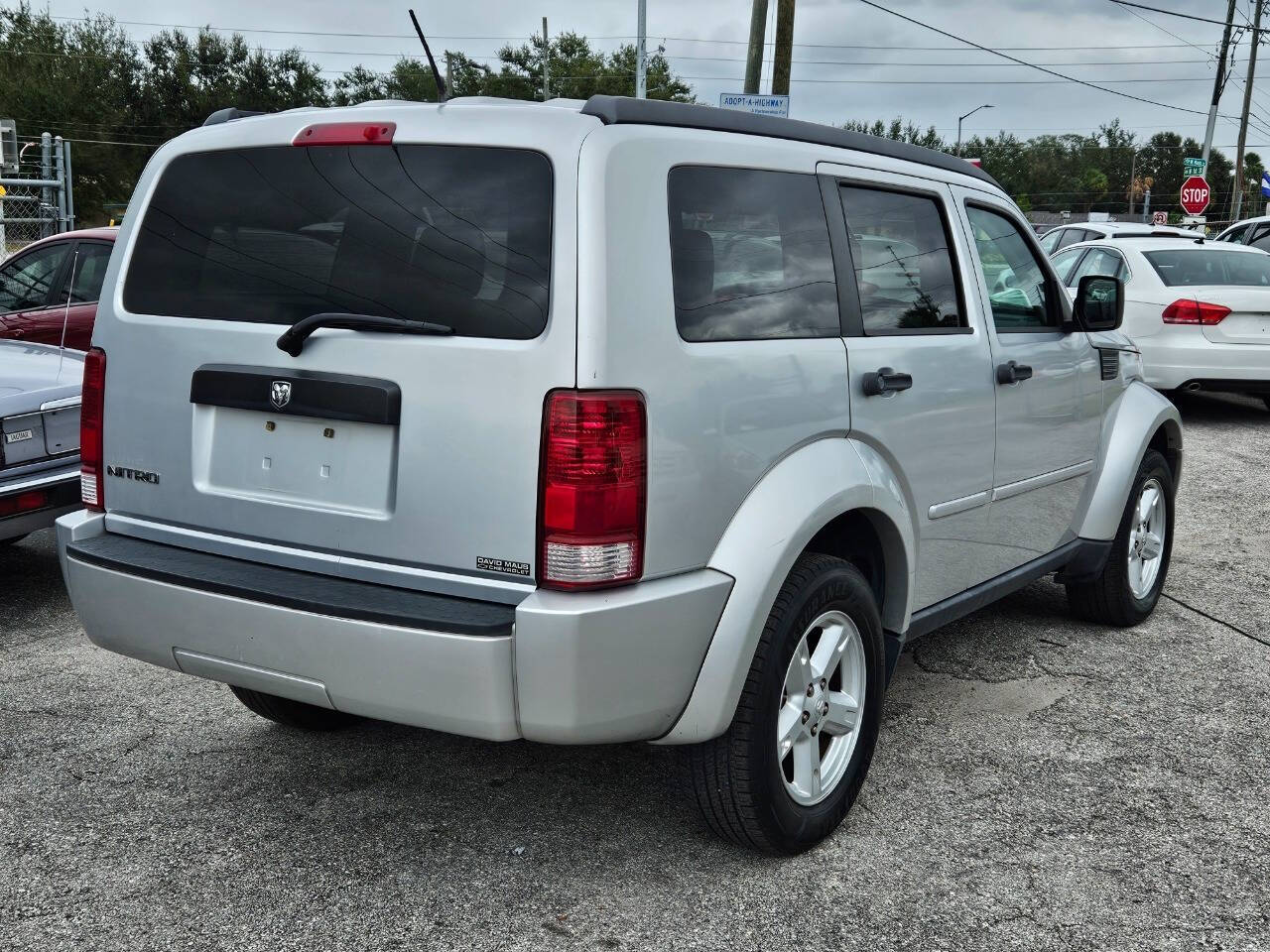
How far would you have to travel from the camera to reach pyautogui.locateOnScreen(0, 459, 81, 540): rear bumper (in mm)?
5262

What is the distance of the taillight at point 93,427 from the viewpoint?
3.37 meters

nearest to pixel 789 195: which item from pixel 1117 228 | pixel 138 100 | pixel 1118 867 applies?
pixel 1118 867

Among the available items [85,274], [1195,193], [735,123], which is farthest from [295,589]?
[1195,193]

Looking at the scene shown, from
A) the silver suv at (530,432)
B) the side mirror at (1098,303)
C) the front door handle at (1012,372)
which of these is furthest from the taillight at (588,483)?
the side mirror at (1098,303)

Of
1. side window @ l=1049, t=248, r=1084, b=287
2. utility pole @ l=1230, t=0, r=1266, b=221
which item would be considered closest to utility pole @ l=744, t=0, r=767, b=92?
side window @ l=1049, t=248, r=1084, b=287

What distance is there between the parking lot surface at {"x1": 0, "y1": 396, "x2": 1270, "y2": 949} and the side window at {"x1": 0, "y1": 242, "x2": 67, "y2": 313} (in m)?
5.50

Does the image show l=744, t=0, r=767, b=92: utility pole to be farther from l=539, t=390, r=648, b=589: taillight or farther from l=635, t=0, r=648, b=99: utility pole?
l=539, t=390, r=648, b=589: taillight

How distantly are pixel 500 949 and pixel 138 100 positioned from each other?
72.3 meters

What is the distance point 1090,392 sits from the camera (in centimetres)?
489

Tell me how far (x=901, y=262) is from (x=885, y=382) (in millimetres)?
523

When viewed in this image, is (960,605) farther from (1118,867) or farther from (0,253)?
(0,253)

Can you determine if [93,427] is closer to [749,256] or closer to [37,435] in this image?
[749,256]

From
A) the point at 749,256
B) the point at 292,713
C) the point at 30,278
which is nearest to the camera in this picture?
the point at 749,256

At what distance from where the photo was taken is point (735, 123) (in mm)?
3223
